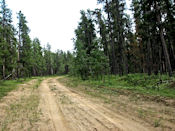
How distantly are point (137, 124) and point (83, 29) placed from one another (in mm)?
25358

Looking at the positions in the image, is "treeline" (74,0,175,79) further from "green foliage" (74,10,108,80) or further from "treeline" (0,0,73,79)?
"treeline" (0,0,73,79)

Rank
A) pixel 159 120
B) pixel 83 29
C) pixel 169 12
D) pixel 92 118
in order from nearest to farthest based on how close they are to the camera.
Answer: pixel 159 120, pixel 92 118, pixel 169 12, pixel 83 29

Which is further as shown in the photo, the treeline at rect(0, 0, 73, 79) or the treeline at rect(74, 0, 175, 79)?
the treeline at rect(0, 0, 73, 79)

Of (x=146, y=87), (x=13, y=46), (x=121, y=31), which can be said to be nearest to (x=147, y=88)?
(x=146, y=87)

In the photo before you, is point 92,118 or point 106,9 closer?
point 92,118

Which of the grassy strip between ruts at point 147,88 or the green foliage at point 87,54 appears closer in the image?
the grassy strip between ruts at point 147,88

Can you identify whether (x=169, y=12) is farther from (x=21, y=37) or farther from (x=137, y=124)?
(x=21, y=37)

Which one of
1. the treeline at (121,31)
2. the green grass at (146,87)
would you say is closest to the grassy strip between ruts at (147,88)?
the green grass at (146,87)

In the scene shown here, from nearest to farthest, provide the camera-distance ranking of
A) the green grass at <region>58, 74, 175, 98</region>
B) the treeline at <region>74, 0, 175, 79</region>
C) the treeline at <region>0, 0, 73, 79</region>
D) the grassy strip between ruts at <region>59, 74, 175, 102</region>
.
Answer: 1. the grassy strip between ruts at <region>59, 74, 175, 102</region>
2. the green grass at <region>58, 74, 175, 98</region>
3. the treeline at <region>74, 0, 175, 79</region>
4. the treeline at <region>0, 0, 73, 79</region>

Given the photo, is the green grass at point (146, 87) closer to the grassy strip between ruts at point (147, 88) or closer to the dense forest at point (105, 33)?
the grassy strip between ruts at point (147, 88)

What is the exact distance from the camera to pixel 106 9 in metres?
22.8

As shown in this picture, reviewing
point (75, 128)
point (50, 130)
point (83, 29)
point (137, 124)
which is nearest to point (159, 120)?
point (137, 124)

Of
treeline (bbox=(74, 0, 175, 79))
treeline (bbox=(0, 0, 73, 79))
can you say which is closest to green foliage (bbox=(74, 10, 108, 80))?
treeline (bbox=(74, 0, 175, 79))

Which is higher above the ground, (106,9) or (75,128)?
(106,9)
